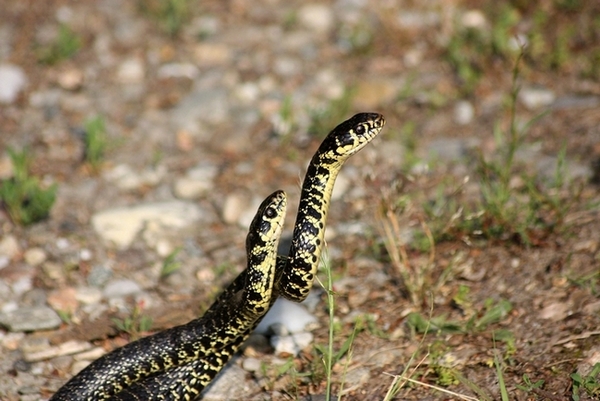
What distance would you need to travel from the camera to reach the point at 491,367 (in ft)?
19.3

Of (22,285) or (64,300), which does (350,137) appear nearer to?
(64,300)

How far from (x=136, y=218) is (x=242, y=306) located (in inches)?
111

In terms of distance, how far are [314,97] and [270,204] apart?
4424mm

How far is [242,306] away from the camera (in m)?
5.77

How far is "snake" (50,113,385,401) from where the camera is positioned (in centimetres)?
566

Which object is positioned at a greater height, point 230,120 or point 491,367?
point 230,120

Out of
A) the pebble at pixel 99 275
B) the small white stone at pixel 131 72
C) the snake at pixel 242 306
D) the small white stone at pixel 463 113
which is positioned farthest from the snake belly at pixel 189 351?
the small white stone at pixel 131 72

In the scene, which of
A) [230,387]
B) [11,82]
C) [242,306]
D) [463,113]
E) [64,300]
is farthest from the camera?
[11,82]

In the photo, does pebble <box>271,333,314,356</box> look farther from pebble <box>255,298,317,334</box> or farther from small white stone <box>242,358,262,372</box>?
small white stone <box>242,358,262,372</box>

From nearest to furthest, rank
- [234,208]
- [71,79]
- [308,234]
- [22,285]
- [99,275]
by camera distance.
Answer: [308,234], [22,285], [99,275], [234,208], [71,79]

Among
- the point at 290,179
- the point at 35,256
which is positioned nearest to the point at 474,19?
the point at 290,179

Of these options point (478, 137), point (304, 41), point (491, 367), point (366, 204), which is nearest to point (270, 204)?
point (491, 367)

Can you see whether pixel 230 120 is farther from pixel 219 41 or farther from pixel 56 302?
pixel 56 302

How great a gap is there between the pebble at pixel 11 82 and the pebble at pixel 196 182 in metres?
2.87
